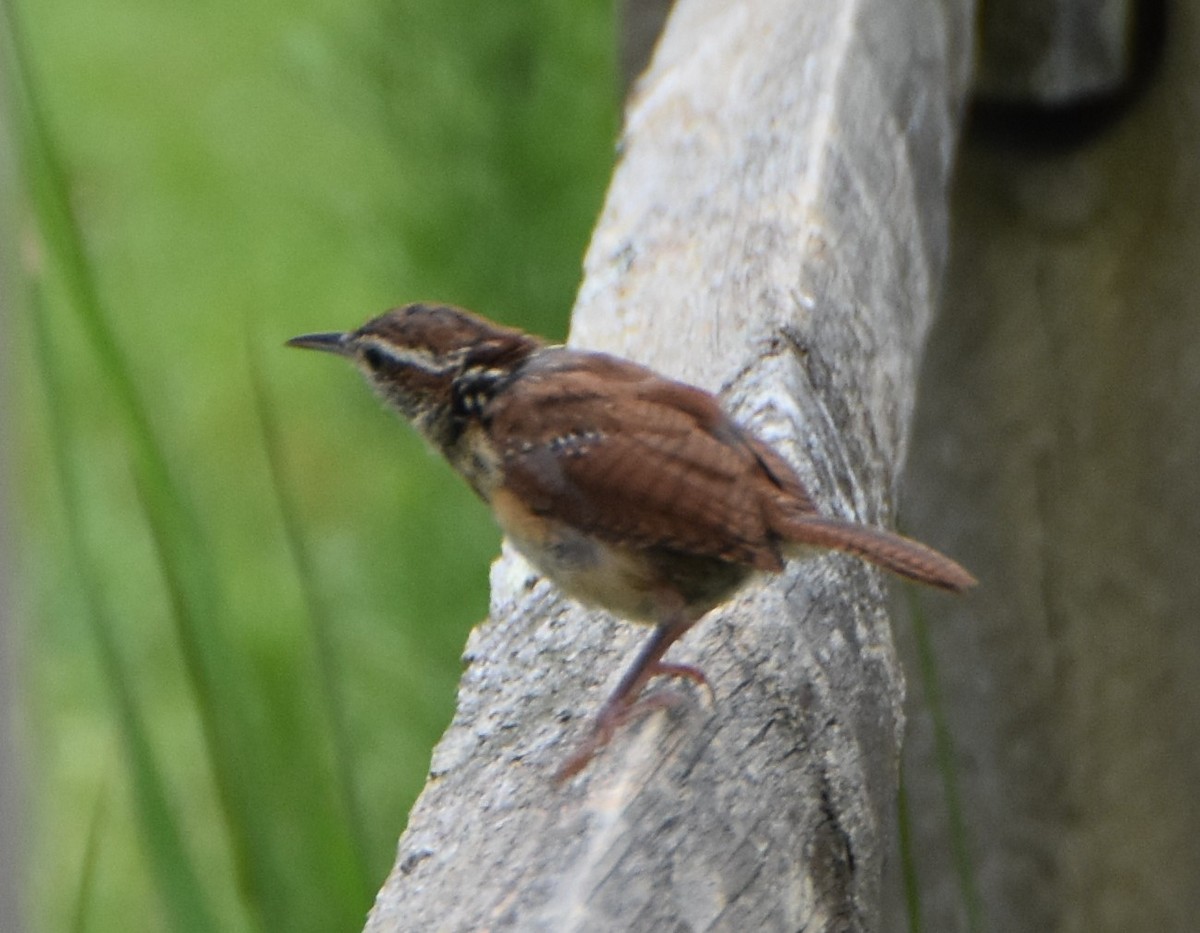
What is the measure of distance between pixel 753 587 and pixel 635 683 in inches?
11.8

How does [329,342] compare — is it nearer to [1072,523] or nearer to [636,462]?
[636,462]

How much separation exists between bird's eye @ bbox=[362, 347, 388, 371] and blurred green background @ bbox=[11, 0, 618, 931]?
0.30 meters

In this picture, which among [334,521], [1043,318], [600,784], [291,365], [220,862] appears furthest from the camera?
[291,365]

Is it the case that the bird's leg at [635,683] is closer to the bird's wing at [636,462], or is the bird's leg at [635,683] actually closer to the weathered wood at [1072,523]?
the bird's wing at [636,462]

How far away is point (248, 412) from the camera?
7539mm

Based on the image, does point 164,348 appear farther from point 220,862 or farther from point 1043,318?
point 1043,318

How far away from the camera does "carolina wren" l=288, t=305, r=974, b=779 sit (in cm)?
237

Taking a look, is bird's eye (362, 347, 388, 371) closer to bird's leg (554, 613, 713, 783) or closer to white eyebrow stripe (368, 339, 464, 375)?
white eyebrow stripe (368, 339, 464, 375)

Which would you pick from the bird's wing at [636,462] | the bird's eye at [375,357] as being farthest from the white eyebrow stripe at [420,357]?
the bird's wing at [636,462]

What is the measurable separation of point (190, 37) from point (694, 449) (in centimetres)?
704

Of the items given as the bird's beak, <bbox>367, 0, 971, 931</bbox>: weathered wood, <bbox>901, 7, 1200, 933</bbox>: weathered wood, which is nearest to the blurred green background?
the bird's beak

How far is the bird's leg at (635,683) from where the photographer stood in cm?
197

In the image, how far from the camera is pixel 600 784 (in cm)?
Answer: 183

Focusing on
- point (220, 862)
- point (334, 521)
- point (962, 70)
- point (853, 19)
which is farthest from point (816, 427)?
point (334, 521)
